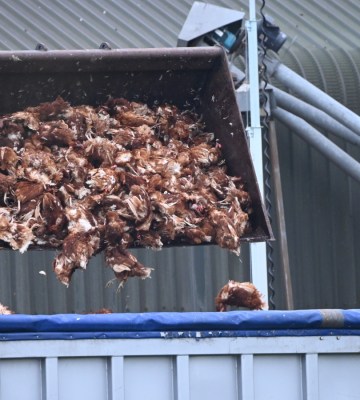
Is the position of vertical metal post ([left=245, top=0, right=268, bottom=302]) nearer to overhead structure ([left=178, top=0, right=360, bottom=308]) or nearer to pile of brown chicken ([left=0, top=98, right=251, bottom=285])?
overhead structure ([left=178, top=0, right=360, bottom=308])

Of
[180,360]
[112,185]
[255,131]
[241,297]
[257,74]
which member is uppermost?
[257,74]

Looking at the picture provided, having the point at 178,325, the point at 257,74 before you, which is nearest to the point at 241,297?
the point at 178,325

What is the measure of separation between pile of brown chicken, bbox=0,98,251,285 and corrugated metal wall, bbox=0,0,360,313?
2495 mm

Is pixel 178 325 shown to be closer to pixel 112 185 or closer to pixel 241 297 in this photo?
pixel 241 297

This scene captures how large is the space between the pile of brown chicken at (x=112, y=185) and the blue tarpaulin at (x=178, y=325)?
1.19m

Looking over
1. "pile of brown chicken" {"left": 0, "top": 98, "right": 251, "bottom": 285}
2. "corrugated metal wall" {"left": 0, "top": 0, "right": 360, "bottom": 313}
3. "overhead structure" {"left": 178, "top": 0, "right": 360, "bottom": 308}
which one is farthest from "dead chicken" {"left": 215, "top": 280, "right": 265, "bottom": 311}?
"corrugated metal wall" {"left": 0, "top": 0, "right": 360, "bottom": 313}

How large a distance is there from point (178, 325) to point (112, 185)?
1489mm

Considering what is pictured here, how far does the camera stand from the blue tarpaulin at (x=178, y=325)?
3547 millimetres

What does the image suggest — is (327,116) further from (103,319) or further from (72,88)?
(103,319)

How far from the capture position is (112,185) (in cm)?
500

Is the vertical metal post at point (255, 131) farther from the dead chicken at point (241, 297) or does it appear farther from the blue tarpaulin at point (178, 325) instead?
the blue tarpaulin at point (178, 325)

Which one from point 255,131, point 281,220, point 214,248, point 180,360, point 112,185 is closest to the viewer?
point 180,360

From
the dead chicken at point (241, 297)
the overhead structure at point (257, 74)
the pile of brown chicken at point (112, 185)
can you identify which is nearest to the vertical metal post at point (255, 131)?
the overhead structure at point (257, 74)

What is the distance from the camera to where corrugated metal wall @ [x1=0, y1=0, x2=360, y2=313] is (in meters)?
8.16
